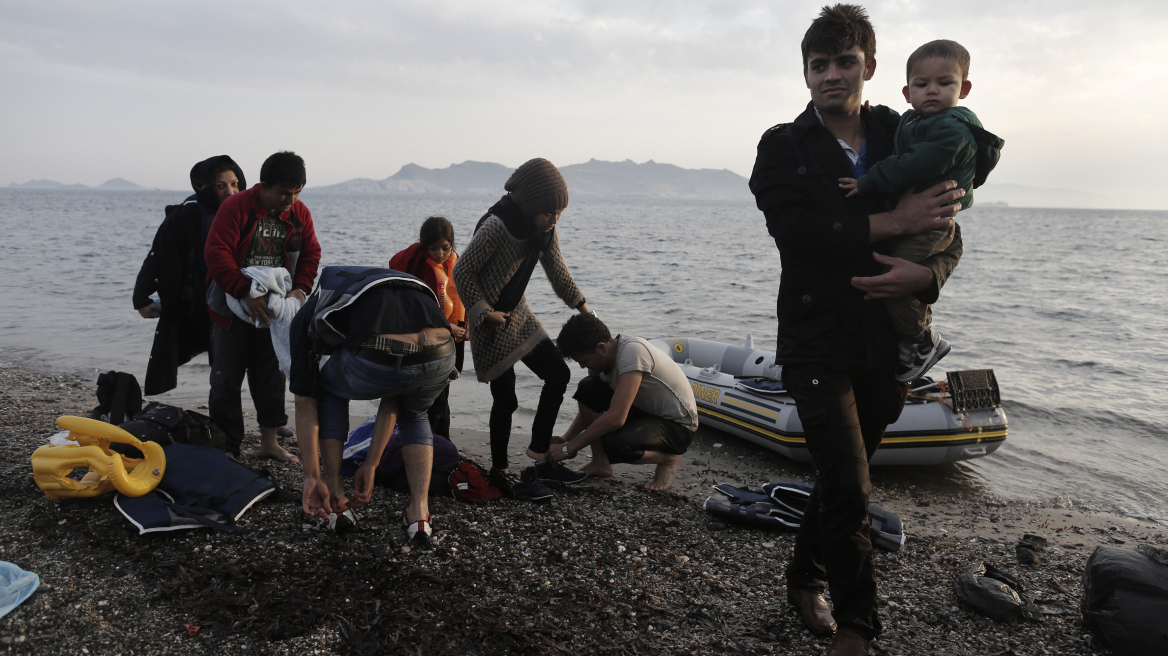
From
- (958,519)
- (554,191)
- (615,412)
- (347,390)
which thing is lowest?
(958,519)

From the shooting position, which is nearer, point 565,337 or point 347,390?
point 347,390

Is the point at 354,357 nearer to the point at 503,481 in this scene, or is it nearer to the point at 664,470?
the point at 503,481

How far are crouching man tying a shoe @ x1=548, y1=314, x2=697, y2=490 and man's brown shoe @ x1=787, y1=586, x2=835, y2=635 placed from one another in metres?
1.72

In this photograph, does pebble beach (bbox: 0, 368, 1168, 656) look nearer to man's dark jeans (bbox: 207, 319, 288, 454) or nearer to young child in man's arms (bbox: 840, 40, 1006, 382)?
man's dark jeans (bbox: 207, 319, 288, 454)

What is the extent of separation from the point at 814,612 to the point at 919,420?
342 cm

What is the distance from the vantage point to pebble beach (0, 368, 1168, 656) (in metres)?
2.51

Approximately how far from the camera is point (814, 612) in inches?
105

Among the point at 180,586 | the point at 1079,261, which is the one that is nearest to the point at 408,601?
the point at 180,586

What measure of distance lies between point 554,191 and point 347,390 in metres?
1.56

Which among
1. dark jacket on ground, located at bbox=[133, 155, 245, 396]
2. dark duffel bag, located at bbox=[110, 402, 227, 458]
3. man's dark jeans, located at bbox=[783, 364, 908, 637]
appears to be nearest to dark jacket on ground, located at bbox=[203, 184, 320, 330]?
dark jacket on ground, located at bbox=[133, 155, 245, 396]

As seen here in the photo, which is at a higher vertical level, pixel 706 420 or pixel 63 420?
pixel 63 420

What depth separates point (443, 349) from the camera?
3041 mm

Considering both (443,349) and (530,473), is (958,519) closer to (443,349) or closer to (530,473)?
(530,473)

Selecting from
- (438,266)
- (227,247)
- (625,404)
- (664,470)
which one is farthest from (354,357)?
(664,470)
